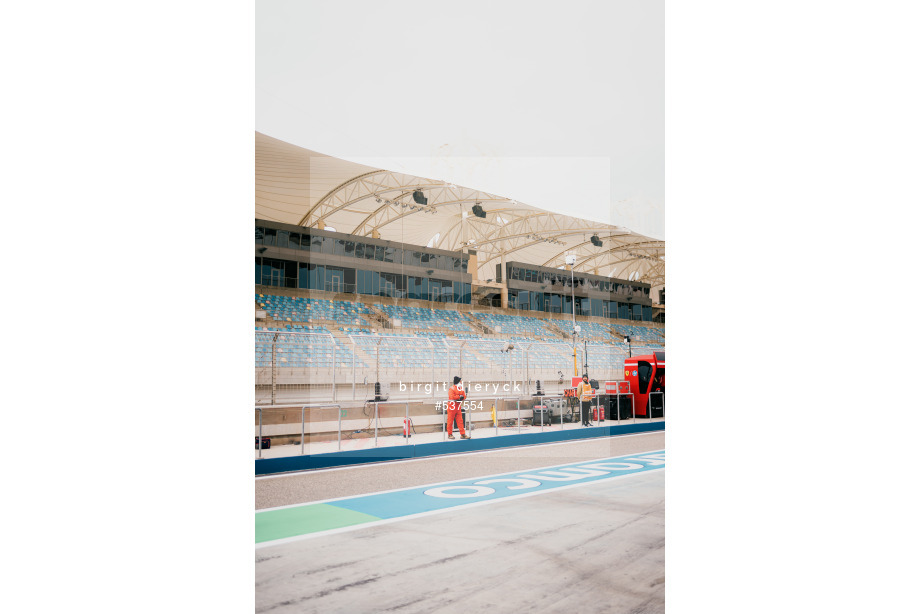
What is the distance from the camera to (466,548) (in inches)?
113

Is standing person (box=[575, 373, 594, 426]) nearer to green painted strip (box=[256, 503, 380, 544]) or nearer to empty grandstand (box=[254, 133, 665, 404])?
empty grandstand (box=[254, 133, 665, 404])

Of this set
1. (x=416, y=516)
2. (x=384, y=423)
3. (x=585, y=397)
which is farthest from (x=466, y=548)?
(x=585, y=397)

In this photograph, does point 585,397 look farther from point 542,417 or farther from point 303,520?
point 303,520

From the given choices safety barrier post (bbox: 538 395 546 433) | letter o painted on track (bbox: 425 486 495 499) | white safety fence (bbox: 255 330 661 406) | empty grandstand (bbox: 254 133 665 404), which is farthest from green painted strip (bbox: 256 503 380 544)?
safety barrier post (bbox: 538 395 546 433)

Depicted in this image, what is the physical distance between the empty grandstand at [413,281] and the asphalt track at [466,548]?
1.28 m

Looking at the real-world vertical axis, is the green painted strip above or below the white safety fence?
below

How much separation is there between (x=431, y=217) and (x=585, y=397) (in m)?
5.11

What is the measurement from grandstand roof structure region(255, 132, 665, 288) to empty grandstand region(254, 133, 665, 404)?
0.01 meters

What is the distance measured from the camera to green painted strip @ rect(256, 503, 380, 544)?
10.5 ft

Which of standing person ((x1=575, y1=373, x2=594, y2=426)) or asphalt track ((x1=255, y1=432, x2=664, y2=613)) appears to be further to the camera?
standing person ((x1=575, y1=373, x2=594, y2=426))

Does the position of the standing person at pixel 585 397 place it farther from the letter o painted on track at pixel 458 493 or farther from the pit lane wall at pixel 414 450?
the letter o painted on track at pixel 458 493
